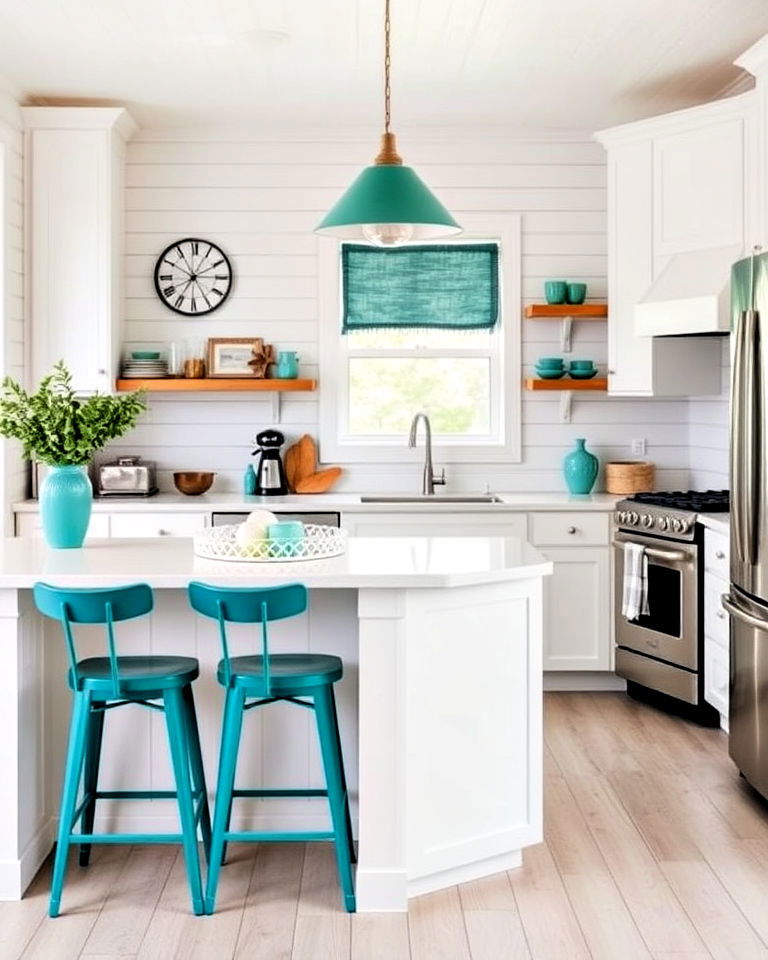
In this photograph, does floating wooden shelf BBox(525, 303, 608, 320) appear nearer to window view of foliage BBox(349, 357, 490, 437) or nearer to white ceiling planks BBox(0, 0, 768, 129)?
window view of foliage BBox(349, 357, 490, 437)

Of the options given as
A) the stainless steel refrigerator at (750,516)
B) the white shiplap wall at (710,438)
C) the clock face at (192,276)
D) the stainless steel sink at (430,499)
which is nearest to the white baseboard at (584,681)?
the stainless steel sink at (430,499)

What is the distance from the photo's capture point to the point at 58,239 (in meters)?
5.79

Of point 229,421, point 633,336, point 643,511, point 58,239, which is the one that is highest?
point 58,239

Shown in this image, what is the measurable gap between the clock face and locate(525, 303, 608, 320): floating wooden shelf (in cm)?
156

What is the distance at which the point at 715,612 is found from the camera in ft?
16.3

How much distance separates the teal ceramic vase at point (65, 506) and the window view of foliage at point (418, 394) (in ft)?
8.57

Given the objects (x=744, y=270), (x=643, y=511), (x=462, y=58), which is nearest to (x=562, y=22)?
(x=462, y=58)

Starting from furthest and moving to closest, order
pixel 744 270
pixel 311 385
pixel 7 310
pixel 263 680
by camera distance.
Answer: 1. pixel 311 385
2. pixel 7 310
3. pixel 744 270
4. pixel 263 680

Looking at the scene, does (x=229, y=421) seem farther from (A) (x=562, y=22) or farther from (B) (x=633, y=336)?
(A) (x=562, y=22)

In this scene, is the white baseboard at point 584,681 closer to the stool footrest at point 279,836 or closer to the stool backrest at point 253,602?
the stool footrest at point 279,836

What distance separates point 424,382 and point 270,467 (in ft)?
3.08

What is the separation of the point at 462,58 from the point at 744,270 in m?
1.68

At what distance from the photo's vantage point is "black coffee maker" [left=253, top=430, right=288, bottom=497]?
19.8 feet

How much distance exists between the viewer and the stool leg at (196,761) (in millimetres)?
3459
